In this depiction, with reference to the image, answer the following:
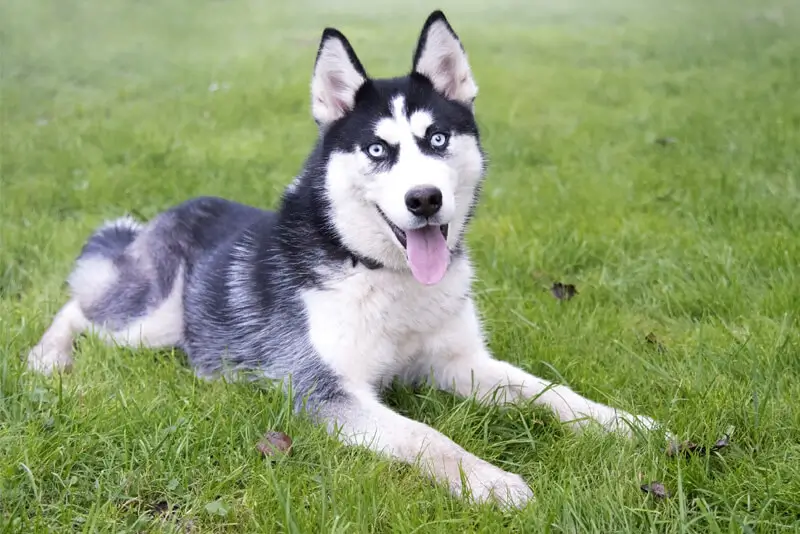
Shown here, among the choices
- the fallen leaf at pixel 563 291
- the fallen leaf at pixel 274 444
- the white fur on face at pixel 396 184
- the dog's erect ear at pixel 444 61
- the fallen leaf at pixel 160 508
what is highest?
the dog's erect ear at pixel 444 61

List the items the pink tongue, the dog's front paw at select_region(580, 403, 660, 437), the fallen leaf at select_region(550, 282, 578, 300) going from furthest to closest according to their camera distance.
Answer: the fallen leaf at select_region(550, 282, 578, 300), the pink tongue, the dog's front paw at select_region(580, 403, 660, 437)

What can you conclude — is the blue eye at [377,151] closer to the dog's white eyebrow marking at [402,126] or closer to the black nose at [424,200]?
the dog's white eyebrow marking at [402,126]

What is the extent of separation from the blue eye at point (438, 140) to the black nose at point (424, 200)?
32cm

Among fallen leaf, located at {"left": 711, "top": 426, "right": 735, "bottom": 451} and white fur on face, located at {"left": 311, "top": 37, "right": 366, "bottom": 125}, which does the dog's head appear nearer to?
white fur on face, located at {"left": 311, "top": 37, "right": 366, "bottom": 125}

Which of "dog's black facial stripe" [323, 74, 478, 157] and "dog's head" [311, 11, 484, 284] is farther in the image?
"dog's black facial stripe" [323, 74, 478, 157]

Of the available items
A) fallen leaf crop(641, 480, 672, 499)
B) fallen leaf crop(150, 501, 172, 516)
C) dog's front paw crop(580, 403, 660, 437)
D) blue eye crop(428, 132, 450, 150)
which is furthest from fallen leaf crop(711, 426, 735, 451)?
fallen leaf crop(150, 501, 172, 516)

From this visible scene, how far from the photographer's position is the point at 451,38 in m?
3.09

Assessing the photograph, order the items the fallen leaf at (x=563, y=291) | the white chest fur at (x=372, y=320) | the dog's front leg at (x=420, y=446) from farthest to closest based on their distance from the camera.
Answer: the fallen leaf at (x=563, y=291), the white chest fur at (x=372, y=320), the dog's front leg at (x=420, y=446)

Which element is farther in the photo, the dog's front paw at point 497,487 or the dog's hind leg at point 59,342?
the dog's hind leg at point 59,342

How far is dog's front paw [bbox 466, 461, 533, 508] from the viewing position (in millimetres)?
2309

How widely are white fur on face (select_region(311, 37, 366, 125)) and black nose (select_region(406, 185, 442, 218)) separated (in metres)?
0.66

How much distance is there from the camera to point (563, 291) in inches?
161

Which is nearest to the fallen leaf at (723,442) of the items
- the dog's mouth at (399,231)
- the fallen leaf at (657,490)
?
the fallen leaf at (657,490)

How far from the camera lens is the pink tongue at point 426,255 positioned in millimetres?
2832
